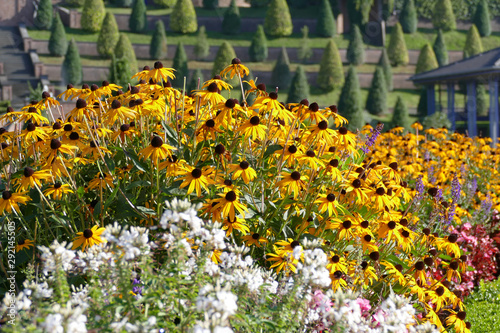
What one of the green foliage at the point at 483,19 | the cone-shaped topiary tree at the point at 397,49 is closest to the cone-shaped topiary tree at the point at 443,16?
the green foliage at the point at 483,19

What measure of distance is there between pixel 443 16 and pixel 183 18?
19005 mm

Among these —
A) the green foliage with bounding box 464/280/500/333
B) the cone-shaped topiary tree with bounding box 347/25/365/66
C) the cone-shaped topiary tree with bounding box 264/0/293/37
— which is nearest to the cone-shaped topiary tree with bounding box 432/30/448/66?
the cone-shaped topiary tree with bounding box 347/25/365/66

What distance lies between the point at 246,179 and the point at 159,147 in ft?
1.40

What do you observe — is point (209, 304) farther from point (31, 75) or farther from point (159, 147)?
point (31, 75)

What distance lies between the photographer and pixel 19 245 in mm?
2615

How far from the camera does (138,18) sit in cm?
3108

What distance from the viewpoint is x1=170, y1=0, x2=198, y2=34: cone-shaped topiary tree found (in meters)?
31.8

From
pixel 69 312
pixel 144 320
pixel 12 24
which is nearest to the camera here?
pixel 69 312

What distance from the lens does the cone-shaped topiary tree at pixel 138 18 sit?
101 feet

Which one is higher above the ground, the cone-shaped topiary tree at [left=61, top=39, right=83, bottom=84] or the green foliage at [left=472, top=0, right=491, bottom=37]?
the green foliage at [left=472, top=0, right=491, bottom=37]

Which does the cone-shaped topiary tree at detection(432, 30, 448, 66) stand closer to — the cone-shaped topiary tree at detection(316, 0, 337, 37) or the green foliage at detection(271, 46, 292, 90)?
the cone-shaped topiary tree at detection(316, 0, 337, 37)

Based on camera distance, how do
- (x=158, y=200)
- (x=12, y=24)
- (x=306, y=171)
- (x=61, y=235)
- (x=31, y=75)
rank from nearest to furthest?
(x=158, y=200) < (x=61, y=235) < (x=306, y=171) < (x=31, y=75) < (x=12, y=24)

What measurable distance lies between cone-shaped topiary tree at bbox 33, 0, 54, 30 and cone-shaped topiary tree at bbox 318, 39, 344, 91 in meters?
16.2

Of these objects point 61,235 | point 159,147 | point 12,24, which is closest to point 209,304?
point 159,147
